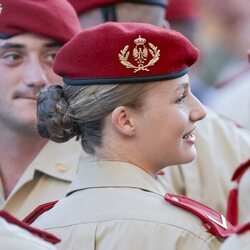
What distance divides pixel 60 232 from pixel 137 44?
2.06ft

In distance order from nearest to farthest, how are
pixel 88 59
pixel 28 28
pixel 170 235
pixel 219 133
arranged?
1. pixel 170 235
2. pixel 88 59
3. pixel 28 28
4. pixel 219 133

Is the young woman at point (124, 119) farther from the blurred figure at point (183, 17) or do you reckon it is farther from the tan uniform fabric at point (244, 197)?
the blurred figure at point (183, 17)

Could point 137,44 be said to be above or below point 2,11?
above

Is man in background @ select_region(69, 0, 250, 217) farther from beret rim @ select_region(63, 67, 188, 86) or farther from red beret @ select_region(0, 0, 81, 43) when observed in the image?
beret rim @ select_region(63, 67, 188, 86)

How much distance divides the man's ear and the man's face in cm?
109

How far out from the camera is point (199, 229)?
13.6 ft

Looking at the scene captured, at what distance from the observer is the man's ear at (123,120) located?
4309 mm

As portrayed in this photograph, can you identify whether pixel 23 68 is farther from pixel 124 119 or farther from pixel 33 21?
pixel 124 119

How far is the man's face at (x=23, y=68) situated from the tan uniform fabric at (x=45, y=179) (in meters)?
0.16

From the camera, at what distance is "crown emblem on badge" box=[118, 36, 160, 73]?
431 centimetres

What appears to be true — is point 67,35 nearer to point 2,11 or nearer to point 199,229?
point 2,11

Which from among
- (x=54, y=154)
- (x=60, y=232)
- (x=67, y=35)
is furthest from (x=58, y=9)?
(x=60, y=232)

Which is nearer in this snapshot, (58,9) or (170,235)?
(170,235)

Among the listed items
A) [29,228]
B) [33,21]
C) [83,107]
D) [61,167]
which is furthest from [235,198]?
[29,228]
